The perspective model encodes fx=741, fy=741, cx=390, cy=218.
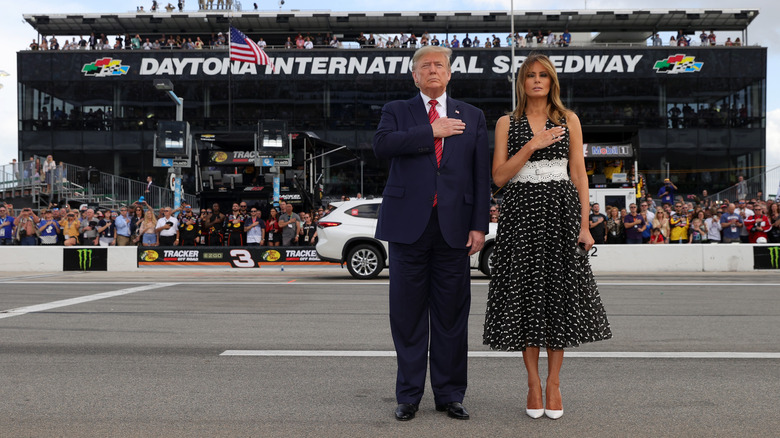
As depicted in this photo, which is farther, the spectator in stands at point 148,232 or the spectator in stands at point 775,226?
the spectator in stands at point 148,232

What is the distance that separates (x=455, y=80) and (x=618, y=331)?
3424 centimetres

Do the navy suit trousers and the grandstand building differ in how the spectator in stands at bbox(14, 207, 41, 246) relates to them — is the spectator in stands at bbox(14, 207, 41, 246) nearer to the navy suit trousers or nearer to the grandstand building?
the navy suit trousers

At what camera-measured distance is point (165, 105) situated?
41.0 meters

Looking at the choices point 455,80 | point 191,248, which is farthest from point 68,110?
point 191,248

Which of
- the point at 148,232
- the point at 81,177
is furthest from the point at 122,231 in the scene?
the point at 81,177

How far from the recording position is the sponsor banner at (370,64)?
131 feet

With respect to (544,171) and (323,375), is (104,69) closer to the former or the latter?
(323,375)

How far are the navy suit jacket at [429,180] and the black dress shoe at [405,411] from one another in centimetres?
87

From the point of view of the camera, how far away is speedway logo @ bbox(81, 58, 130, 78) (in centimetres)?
4044

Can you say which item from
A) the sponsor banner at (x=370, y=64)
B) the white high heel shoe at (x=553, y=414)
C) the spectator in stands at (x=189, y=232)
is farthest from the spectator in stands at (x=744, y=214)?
the sponsor banner at (x=370, y=64)

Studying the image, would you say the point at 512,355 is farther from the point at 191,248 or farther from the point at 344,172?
the point at 344,172

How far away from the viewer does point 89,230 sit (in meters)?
20.0

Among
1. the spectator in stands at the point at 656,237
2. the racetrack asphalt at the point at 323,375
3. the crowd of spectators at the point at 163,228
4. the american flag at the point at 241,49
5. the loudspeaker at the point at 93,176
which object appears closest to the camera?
the racetrack asphalt at the point at 323,375

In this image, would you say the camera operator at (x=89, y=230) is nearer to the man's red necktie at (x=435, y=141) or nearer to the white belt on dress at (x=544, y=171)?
the man's red necktie at (x=435, y=141)
